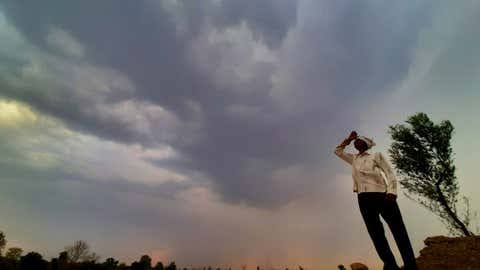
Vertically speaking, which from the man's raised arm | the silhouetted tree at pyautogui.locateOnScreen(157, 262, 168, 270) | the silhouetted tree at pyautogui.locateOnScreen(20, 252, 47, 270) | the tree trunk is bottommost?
the silhouetted tree at pyautogui.locateOnScreen(20, 252, 47, 270)

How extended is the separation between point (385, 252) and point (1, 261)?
21.7 ft

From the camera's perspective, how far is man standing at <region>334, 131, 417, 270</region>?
20.5 ft

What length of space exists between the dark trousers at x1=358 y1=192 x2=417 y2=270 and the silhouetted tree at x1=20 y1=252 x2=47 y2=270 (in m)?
6.00

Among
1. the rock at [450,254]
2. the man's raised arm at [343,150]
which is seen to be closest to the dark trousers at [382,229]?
the man's raised arm at [343,150]

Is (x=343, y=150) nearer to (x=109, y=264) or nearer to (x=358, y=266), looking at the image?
(x=358, y=266)

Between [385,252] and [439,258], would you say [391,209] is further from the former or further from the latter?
[439,258]

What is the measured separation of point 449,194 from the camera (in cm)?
2725

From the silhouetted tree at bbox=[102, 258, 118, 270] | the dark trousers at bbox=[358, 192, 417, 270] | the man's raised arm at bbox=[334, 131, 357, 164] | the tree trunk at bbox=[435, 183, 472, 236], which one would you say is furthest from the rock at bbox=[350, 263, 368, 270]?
the tree trunk at bbox=[435, 183, 472, 236]

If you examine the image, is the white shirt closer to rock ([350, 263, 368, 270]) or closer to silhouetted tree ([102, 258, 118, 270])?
rock ([350, 263, 368, 270])

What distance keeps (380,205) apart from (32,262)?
633 cm

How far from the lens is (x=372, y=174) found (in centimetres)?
677

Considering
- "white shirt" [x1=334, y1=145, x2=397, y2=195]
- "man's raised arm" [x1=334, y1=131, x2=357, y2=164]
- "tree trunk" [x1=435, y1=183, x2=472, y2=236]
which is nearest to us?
"white shirt" [x1=334, y1=145, x2=397, y2=195]

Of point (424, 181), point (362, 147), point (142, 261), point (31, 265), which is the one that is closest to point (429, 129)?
point (424, 181)

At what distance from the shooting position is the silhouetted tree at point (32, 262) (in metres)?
4.51
